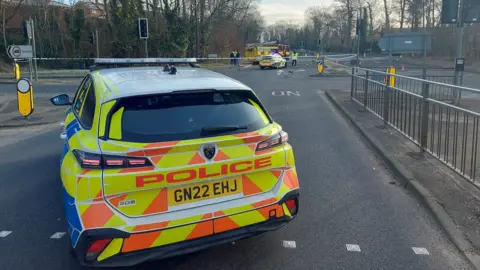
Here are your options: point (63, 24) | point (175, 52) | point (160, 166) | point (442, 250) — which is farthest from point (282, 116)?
point (63, 24)

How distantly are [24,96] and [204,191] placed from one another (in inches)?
384

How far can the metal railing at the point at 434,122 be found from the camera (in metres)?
5.25

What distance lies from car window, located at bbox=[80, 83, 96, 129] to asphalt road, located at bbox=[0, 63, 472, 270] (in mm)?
1206

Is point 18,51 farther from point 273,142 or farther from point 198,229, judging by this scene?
point 198,229

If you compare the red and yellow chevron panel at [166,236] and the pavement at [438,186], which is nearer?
the red and yellow chevron panel at [166,236]

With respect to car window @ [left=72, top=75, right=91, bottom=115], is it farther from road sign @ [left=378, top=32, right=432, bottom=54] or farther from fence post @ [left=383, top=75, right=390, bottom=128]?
road sign @ [left=378, top=32, right=432, bottom=54]

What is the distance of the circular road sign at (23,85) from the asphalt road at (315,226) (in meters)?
4.00

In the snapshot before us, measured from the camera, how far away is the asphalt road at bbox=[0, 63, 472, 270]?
382cm

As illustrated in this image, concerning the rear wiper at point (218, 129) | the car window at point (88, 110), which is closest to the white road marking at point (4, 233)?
the car window at point (88, 110)

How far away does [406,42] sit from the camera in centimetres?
1619

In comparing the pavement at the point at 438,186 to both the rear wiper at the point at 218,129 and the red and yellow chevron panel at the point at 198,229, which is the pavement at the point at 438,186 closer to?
the red and yellow chevron panel at the point at 198,229

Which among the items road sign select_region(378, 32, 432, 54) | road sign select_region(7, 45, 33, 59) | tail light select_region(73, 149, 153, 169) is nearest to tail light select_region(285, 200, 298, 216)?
tail light select_region(73, 149, 153, 169)

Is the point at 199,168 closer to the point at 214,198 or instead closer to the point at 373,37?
the point at 214,198

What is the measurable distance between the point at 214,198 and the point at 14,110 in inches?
479
